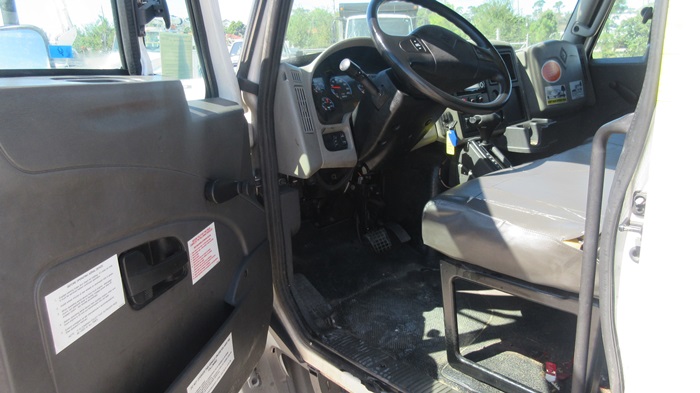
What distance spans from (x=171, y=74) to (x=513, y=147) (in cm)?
199

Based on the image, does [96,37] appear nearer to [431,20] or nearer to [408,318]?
[431,20]

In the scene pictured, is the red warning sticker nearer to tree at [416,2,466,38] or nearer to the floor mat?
tree at [416,2,466,38]

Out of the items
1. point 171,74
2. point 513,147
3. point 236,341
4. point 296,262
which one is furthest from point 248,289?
point 513,147

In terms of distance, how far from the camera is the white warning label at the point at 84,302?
80 cm

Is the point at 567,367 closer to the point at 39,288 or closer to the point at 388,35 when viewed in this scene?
the point at 388,35

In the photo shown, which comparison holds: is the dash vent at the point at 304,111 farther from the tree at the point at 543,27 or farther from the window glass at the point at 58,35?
the tree at the point at 543,27

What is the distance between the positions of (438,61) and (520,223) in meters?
0.63

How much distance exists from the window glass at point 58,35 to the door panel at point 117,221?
14 centimetres

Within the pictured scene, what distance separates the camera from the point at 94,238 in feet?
2.86

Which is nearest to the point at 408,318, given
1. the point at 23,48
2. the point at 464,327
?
the point at 464,327

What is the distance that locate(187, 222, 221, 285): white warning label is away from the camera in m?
1.16

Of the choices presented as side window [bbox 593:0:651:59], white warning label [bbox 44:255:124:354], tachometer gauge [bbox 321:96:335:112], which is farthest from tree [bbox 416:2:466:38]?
side window [bbox 593:0:651:59]

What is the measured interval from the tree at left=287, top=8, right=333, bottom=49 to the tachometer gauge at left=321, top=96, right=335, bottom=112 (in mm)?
216

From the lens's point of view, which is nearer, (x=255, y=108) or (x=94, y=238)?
(x=94, y=238)
